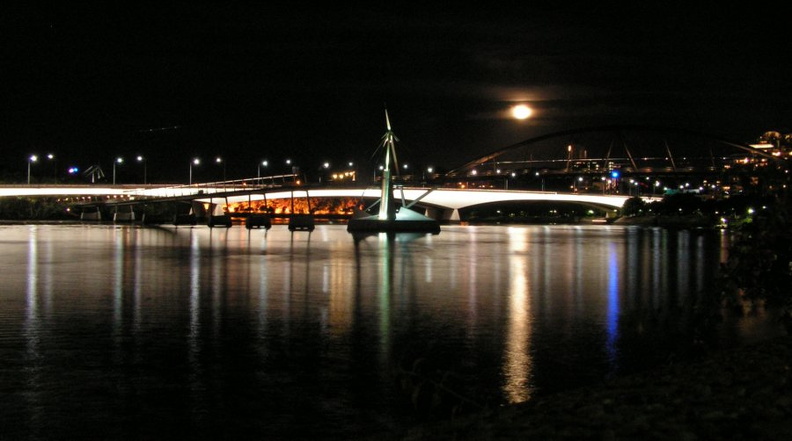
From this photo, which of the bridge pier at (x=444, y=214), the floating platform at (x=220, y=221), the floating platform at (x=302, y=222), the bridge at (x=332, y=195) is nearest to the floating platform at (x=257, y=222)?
the floating platform at (x=220, y=221)

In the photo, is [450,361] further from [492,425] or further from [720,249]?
[720,249]

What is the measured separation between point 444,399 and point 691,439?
3.86 meters

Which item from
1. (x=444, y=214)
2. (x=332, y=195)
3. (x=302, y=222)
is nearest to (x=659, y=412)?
(x=302, y=222)

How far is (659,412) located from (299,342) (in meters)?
7.63

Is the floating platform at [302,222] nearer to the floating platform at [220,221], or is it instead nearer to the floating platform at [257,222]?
the floating platform at [257,222]

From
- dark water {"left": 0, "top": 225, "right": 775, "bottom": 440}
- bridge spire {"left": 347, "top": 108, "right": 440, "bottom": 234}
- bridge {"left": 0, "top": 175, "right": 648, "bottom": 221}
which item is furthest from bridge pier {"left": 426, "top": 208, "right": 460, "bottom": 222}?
dark water {"left": 0, "top": 225, "right": 775, "bottom": 440}

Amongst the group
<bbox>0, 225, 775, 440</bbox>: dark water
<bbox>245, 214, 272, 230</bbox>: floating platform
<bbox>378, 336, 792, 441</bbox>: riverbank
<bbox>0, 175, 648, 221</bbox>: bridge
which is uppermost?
<bbox>0, 175, 648, 221</bbox>: bridge

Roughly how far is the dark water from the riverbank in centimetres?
112

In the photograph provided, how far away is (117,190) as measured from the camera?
458ft

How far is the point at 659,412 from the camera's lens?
8.26 meters

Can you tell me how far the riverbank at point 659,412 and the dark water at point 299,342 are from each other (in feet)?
3.67

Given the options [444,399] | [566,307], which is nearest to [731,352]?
[444,399]

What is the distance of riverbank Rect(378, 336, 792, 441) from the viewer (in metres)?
Answer: 7.55

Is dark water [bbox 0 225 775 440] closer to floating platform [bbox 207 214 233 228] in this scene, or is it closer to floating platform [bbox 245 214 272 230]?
floating platform [bbox 245 214 272 230]
